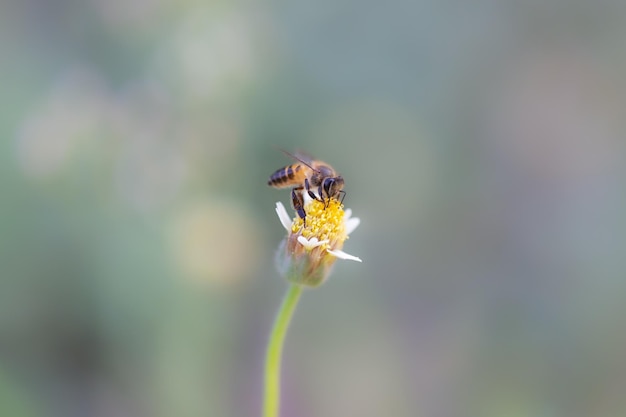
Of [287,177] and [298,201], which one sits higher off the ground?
[287,177]

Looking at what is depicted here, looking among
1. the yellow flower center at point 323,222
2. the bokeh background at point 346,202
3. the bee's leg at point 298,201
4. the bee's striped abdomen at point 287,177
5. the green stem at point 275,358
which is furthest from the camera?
the bokeh background at point 346,202

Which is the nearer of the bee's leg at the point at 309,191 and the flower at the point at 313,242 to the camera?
the flower at the point at 313,242

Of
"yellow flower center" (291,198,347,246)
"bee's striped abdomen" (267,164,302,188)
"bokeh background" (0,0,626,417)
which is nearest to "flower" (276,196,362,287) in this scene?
"yellow flower center" (291,198,347,246)

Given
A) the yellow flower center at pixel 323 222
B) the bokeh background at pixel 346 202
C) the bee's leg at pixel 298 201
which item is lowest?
the yellow flower center at pixel 323 222

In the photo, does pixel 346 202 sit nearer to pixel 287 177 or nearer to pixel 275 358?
pixel 287 177

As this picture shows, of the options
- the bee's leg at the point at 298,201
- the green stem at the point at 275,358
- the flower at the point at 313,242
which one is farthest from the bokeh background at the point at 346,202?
the green stem at the point at 275,358

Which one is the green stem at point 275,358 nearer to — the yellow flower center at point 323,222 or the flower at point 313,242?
the flower at point 313,242

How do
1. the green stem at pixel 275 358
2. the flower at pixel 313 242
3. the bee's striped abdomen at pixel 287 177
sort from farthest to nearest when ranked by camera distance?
1. the bee's striped abdomen at pixel 287 177
2. the flower at pixel 313 242
3. the green stem at pixel 275 358

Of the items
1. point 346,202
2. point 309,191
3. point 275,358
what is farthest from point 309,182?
point 346,202
